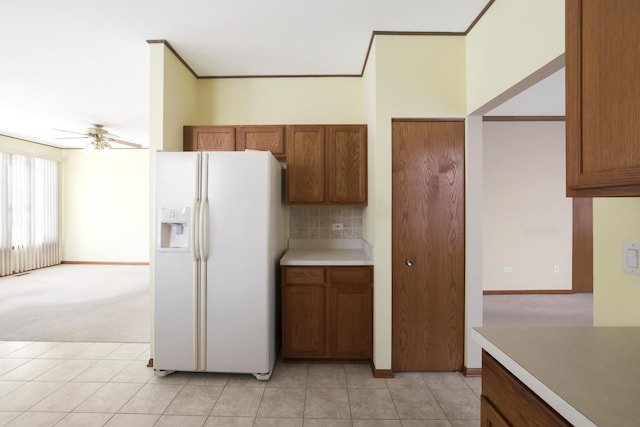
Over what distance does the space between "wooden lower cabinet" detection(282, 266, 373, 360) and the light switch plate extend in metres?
1.65

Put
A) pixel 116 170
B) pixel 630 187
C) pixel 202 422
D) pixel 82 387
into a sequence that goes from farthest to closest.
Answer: pixel 116 170 < pixel 82 387 < pixel 202 422 < pixel 630 187

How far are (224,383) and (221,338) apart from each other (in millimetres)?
364

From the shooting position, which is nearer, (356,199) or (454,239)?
(454,239)

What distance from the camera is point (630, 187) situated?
84cm

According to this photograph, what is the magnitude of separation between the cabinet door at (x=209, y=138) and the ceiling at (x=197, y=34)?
65cm

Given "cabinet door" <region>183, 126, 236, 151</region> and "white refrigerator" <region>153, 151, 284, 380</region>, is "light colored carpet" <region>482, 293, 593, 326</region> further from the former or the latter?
"cabinet door" <region>183, 126, 236, 151</region>

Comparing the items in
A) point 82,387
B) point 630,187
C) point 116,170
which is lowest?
point 82,387

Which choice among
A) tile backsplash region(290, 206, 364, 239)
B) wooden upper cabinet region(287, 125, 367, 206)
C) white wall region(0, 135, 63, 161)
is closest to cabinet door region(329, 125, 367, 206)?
wooden upper cabinet region(287, 125, 367, 206)

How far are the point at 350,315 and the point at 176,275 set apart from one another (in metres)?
1.49

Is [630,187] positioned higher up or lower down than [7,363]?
higher up

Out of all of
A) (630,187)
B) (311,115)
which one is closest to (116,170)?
(311,115)

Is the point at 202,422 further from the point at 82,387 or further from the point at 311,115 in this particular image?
the point at 311,115

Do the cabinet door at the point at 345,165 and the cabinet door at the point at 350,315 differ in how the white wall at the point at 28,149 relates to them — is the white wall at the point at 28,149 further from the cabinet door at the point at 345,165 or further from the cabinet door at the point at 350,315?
the cabinet door at the point at 350,315

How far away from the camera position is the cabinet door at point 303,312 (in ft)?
8.80
